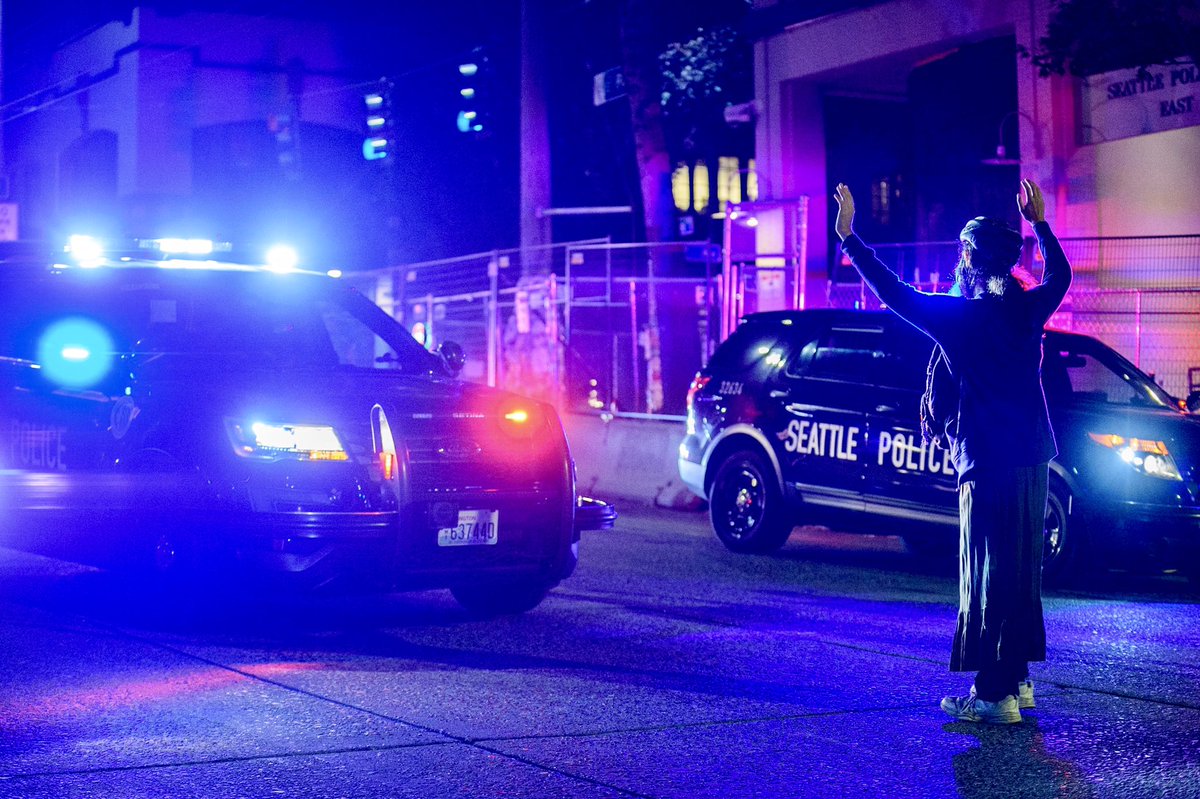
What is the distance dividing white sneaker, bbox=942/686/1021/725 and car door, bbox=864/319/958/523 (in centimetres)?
486

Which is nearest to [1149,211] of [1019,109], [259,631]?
[1019,109]

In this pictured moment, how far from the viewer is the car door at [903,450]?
11383mm

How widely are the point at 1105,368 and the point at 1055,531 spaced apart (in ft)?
6.07

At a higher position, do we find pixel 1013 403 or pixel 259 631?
→ pixel 1013 403

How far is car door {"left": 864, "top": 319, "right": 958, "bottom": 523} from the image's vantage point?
37.3 ft

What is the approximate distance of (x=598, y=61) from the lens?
120ft

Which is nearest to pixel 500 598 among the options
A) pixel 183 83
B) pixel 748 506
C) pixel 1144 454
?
pixel 748 506

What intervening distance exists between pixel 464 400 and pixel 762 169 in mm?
15791

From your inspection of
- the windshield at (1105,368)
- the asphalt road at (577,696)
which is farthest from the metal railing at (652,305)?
the windshield at (1105,368)

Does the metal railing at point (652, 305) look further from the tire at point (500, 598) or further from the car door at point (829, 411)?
the car door at point (829, 411)

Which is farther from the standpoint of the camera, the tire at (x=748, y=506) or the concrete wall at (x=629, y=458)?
the concrete wall at (x=629, y=458)

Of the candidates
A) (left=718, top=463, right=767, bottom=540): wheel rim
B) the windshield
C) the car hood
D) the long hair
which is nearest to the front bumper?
the windshield

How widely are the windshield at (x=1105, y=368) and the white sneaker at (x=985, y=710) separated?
200 inches

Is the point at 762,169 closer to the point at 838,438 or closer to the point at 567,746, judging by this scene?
the point at 838,438
